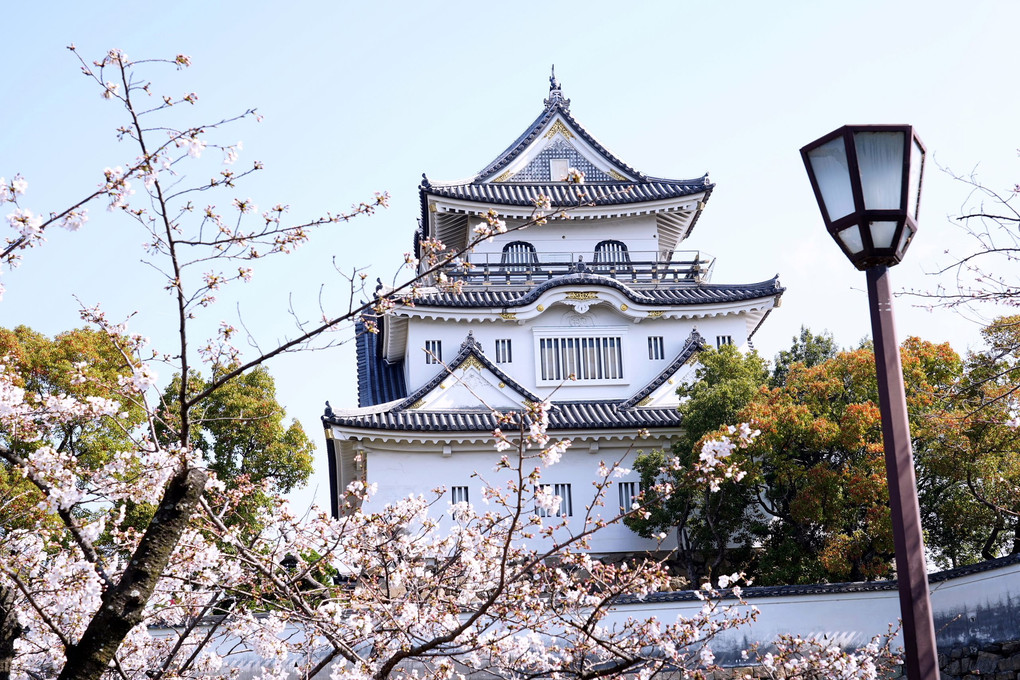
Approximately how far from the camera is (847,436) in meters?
18.7

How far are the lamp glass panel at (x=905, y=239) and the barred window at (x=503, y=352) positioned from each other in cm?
2136

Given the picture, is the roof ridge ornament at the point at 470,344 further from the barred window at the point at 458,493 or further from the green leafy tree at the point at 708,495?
the green leafy tree at the point at 708,495

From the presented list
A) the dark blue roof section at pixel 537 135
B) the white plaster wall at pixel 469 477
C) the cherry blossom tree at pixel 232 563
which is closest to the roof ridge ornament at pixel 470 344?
the white plaster wall at pixel 469 477

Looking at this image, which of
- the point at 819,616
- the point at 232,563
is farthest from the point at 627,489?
the point at 232,563

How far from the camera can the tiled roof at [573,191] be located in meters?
28.1

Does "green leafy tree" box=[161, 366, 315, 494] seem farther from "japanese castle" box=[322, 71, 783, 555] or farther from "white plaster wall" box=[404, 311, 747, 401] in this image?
"white plaster wall" box=[404, 311, 747, 401]

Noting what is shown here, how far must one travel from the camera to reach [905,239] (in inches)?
196

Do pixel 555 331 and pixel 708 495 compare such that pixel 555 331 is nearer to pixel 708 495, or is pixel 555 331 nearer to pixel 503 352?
pixel 503 352

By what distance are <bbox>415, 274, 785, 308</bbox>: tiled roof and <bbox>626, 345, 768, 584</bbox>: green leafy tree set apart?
140 inches

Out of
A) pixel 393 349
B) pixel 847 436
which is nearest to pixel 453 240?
pixel 393 349

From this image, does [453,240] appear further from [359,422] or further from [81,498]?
[81,498]

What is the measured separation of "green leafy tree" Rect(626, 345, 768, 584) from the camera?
20.8 m

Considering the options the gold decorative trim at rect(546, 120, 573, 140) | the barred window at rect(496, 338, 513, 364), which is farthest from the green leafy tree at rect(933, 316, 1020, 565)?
the gold decorative trim at rect(546, 120, 573, 140)

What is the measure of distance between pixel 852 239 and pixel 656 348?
71.6 feet
